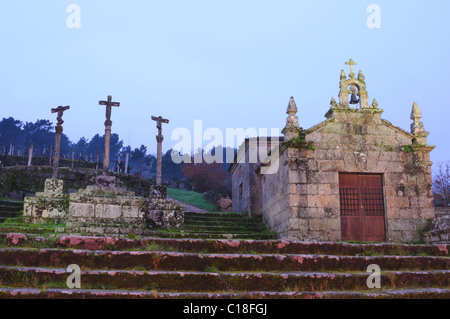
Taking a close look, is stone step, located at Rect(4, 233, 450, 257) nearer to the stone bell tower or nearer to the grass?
the stone bell tower

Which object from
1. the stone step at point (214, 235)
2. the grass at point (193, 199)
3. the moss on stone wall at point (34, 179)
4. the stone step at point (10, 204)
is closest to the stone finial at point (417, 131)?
the stone step at point (214, 235)

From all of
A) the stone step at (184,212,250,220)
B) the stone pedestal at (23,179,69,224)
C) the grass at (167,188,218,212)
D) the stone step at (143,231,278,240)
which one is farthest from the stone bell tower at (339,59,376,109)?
the grass at (167,188,218,212)

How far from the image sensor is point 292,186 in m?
13.3

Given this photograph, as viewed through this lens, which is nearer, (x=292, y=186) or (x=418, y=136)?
(x=292, y=186)

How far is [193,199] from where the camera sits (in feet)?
114

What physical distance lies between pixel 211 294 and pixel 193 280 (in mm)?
504

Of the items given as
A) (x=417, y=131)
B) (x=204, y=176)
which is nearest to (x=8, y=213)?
(x=417, y=131)

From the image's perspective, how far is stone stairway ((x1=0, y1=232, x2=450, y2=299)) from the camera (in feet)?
17.0

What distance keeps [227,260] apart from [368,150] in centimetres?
935

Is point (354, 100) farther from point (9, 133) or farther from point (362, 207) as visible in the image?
point (9, 133)

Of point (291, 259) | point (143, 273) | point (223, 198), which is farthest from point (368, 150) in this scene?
point (223, 198)

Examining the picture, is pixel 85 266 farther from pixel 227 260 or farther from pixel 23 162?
pixel 23 162

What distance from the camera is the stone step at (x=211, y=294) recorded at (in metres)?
4.66

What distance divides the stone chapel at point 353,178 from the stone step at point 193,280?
23.0 feet
